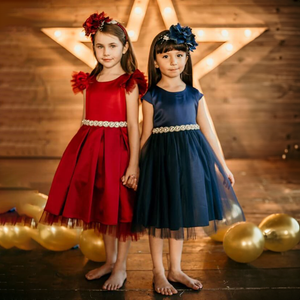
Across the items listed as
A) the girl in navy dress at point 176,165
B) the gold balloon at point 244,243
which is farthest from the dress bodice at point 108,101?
the gold balloon at point 244,243

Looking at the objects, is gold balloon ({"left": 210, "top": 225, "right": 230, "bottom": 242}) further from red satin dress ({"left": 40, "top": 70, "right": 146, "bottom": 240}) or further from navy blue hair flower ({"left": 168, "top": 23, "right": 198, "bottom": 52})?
navy blue hair flower ({"left": 168, "top": 23, "right": 198, "bottom": 52})

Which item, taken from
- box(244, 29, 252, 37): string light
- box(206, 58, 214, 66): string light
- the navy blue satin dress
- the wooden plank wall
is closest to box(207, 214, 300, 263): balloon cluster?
the navy blue satin dress

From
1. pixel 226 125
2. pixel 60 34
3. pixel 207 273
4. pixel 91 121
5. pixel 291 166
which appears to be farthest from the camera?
pixel 226 125

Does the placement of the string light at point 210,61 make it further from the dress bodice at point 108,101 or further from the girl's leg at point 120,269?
the girl's leg at point 120,269

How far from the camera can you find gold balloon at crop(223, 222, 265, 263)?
6.48 ft

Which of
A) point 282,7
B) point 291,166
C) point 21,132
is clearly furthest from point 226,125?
point 21,132

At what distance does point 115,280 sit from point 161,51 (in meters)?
0.99

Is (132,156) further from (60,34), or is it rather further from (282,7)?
(282,7)

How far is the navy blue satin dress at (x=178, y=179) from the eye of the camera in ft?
5.49

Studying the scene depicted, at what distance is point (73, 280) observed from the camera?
187 cm

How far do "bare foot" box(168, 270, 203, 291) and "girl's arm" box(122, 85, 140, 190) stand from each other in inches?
17.0

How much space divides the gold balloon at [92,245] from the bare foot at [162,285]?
0.32 meters

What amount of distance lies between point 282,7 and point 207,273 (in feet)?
12.3

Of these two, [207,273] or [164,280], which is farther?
[207,273]
